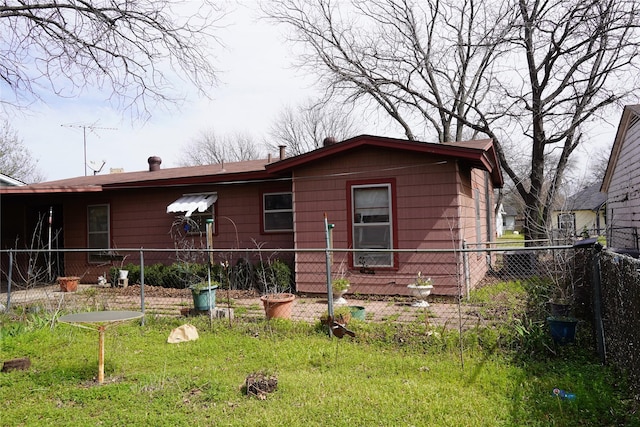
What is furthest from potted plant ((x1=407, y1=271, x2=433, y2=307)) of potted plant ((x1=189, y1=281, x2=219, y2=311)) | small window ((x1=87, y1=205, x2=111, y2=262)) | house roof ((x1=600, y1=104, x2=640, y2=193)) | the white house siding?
small window ((x1=87, y1=205, x2=111, y2=262))

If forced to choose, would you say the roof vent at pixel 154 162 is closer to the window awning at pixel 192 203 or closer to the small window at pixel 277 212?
the window awning at pixel 192 203

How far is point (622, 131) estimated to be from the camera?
37.1 ft

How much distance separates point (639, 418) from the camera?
295 centimetres

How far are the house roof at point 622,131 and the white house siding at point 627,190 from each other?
36mm

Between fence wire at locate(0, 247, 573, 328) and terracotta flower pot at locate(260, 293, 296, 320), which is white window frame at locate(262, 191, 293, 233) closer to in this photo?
fence wire at locate(0, 247, 573, 328)

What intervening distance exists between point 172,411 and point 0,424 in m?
1.36

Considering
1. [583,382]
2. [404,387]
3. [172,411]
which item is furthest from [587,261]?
[172,411]

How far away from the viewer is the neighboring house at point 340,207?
Result: 778 cm

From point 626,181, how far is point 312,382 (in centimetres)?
1127

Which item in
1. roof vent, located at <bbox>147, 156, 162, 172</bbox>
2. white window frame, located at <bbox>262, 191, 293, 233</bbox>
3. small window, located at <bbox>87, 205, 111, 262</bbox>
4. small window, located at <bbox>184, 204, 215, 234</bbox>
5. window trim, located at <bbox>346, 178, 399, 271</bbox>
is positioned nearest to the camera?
window trim, located at <bbox>346, 178, 399, 271</bbox>

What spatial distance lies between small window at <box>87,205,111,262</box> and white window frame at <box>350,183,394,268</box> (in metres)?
7.29

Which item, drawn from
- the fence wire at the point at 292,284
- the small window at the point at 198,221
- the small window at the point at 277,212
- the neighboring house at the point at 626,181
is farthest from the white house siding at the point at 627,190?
the small window at the point at 198,221

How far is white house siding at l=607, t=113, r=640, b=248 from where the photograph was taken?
9945 millimetres

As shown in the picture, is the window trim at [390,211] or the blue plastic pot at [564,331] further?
the window trim at [390,211]
